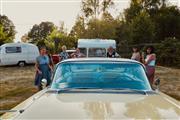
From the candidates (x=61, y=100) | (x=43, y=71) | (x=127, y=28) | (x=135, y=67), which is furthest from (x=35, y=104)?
(x=127, y=28)

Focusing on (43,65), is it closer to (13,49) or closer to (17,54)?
(17,54)

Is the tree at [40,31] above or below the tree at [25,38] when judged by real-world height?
above

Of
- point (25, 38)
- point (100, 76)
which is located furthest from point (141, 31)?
point (25, 38)

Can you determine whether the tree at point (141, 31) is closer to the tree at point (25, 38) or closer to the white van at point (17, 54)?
the white van at point (17, 54)

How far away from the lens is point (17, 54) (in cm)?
3484

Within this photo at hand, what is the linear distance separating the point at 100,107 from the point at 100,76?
6.46 feet

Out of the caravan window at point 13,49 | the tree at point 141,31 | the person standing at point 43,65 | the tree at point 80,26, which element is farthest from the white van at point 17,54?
the tree at point 80,26

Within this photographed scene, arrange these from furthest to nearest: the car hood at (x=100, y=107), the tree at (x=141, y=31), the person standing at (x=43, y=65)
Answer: the tree at (x=141, y=31) < the person standing at (x=43, y=65) < the car hood at (x=100, y=107)

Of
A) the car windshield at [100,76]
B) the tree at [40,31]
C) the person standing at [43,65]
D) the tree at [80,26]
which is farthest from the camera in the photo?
the tree at [40,31]

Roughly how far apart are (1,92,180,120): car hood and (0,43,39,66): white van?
29.1 meters

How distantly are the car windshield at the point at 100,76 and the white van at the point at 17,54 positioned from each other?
27.7m

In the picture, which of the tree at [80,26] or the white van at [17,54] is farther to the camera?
the tree at [80,26]

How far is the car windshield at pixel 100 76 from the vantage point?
6.62 metres

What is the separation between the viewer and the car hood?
4539 millimetres
